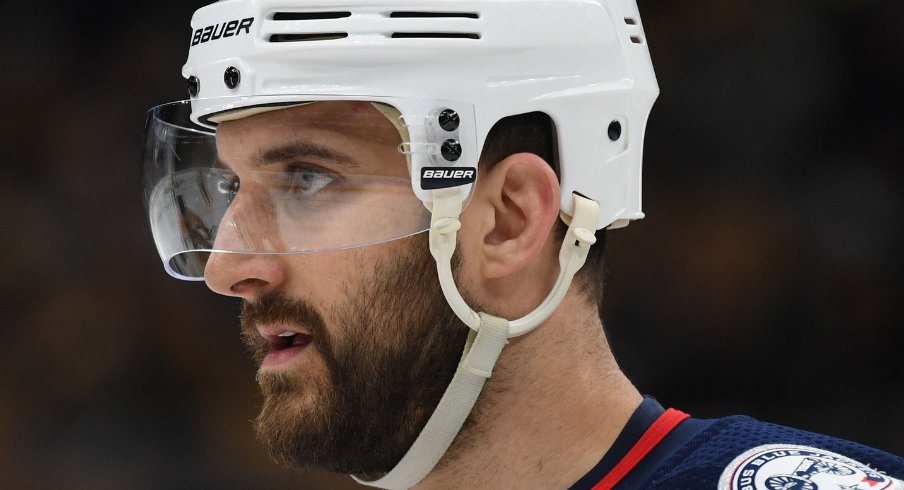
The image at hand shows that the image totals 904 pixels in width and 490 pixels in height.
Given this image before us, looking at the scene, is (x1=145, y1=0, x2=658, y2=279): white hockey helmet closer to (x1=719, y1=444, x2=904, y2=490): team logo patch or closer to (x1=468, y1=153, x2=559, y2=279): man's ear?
(x1=468, y1=153, x2=559, y2=279): man's ear

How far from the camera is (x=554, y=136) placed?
1603mm

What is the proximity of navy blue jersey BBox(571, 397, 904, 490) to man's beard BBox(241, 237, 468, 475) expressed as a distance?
24 centimetres

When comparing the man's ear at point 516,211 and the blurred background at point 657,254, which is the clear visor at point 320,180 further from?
the blurred background at point 657,254

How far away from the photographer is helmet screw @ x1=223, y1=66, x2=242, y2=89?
1.55m

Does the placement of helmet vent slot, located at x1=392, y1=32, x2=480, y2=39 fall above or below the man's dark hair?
above

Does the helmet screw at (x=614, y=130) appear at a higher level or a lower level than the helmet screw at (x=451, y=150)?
lower

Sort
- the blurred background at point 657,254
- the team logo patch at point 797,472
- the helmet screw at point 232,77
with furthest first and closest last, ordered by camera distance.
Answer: the blurred background at point 657,254 < the helmet screw at point 232,77 < the team logo patch at point 797,472

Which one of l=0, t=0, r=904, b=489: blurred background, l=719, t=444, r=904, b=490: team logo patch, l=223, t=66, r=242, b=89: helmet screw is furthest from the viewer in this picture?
l=0, t=0, r=904, b=489: blurred background

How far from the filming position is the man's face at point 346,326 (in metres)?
1.53

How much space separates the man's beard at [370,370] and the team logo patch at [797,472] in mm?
378

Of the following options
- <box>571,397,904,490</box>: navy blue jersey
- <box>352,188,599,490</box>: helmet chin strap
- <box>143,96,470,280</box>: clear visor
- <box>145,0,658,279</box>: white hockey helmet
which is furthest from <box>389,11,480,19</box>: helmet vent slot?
<box>571,397,904,490</box>: navy blue jersey

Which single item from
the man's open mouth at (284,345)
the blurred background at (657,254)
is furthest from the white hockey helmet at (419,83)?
the blurred background at (657,254)

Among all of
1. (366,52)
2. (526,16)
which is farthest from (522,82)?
(366,52)

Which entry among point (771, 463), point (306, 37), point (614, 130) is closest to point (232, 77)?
point (306, 37)
